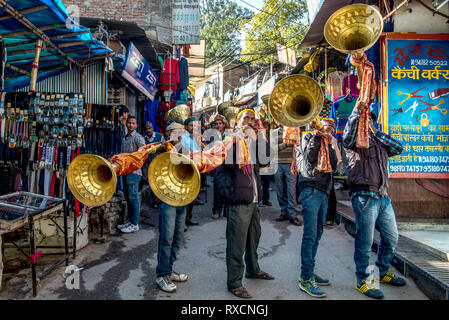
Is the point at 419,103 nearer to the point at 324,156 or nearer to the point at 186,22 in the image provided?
the point at 324,156

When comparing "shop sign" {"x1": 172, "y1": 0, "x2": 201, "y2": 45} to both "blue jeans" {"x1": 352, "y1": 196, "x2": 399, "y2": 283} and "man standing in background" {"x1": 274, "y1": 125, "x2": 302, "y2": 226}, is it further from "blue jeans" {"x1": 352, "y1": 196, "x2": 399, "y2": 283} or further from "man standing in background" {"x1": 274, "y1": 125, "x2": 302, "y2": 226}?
"blue jeans" {"x1": 352, "y1": 196, "x2": 399, "y2": 283}

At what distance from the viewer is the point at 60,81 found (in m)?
6.25

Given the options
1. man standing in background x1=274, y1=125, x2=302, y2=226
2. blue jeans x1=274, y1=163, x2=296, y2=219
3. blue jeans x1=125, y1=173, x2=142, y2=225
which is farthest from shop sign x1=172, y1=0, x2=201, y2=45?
blue jeans x1=125, y1=173, x2=142, y2=225

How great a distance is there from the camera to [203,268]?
405 centimetres

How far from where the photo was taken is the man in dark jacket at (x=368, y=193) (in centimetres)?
331

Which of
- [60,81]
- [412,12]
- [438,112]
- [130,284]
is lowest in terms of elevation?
[130,284]

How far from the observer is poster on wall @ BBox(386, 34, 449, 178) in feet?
17.0

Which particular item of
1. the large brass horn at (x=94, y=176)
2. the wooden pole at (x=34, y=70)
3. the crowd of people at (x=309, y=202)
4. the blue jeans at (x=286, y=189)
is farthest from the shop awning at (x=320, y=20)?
the large brass horn at (x=94, y=176)

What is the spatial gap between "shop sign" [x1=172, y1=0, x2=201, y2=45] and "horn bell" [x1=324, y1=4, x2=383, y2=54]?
23.1 ft

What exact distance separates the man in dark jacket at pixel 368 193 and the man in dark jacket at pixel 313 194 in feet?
0.80

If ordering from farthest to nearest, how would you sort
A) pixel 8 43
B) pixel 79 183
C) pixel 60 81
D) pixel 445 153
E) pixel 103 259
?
pixel 60 81, pixel 445 153, pixel 8 43, pixel 103 259, pixel 79 183

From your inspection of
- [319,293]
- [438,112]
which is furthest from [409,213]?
[319,293]

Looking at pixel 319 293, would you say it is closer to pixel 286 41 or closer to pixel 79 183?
pixel 79 183

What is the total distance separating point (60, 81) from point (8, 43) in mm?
1433
